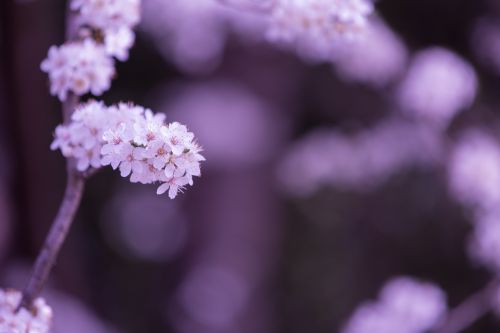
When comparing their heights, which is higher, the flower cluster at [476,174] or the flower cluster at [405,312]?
the flower cluster at [476,174]

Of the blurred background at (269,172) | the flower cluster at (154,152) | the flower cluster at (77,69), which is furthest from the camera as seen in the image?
the blurred background at (269,172)

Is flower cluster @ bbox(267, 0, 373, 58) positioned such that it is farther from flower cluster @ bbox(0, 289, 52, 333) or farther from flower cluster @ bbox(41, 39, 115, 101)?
flower cluster @ bbox(0, 289, 52, 333)

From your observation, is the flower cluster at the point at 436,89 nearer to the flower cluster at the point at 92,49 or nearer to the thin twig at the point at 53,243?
the flower cluster at the point at 92,49

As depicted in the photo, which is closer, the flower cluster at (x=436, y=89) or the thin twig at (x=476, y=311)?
the thin twig at (x=476, y=311)

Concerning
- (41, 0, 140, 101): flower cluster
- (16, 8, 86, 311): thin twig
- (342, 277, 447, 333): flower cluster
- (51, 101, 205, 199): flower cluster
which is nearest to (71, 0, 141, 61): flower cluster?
(41, 0, 140, 101): flower cluster

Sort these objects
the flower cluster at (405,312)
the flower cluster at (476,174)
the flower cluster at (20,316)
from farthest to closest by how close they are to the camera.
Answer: the flower cluster at (476,174), the flower cluster at (405,312), the flower cluster at (20,316)

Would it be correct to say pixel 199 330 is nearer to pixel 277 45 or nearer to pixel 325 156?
pixel 325 156

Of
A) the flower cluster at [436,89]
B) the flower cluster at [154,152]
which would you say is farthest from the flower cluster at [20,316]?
the flower cluster at [436,89]
